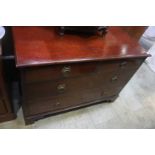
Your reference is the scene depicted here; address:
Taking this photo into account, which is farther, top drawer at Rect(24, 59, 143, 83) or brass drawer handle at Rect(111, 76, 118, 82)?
brass drawer handle at Rect(111, 76, 118, 82)

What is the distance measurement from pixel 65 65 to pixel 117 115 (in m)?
1.00

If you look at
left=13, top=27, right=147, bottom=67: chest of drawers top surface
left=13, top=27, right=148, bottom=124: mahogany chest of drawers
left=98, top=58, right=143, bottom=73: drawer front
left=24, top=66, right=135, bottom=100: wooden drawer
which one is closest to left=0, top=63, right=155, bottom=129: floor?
left=13, top=27, right=148, bottom=124: mahogany chest of drawers

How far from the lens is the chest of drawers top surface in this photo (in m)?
0.89

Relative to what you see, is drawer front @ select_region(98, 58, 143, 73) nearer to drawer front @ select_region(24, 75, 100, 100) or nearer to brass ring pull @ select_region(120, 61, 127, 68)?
brass ring pull @ select_region(120, 61, 127, 68)

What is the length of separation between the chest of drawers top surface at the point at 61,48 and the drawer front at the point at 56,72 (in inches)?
2.3

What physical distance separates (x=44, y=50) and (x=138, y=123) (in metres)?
1.29

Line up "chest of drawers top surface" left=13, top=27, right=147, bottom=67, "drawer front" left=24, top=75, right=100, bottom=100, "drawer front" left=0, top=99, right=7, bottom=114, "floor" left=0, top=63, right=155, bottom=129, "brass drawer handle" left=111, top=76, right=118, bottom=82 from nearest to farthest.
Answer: "chest of drawers top surface" left=13, top=27, right=147, bottom=67, "drawer front" left=24, top=75, right=100, bottom=100, "drawer front" left=0, top=99, right=7, bottom=114, "brass drawer handle" left=111, top=76, right=118, bottom=82, "floor" left=0, top=63, right=155, bottom=129

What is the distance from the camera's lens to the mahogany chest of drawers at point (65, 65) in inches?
36.1

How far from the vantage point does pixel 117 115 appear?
168cm

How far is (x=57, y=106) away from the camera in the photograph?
4.51 ft

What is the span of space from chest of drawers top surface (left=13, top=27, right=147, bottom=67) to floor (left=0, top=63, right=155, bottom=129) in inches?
29.9

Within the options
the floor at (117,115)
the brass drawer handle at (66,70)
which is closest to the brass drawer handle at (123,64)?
the brass drawer handle at (66,70)

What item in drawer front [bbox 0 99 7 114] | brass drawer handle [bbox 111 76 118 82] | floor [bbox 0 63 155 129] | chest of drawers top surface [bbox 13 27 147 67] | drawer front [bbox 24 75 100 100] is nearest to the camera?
chest of drawers top surface [bbox 13 27 147 67]
